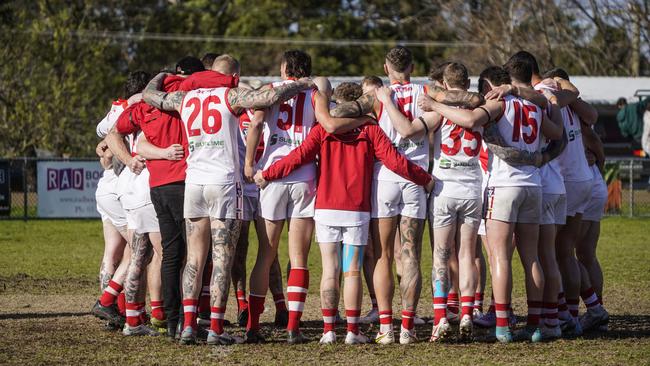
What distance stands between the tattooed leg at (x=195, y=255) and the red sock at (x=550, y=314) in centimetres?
308

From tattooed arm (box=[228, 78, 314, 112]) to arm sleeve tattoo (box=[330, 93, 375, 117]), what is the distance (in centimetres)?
34

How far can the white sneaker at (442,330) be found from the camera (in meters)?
9.04

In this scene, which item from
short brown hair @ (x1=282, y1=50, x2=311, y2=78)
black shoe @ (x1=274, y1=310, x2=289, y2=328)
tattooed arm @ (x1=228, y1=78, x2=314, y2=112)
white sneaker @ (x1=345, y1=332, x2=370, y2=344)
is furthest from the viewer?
black shoe @ (x1=274, y1=310, x2=289, y2=328)

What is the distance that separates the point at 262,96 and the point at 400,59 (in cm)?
125

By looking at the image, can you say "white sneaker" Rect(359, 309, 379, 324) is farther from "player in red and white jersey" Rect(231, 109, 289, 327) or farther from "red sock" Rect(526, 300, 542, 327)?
"red sock" Rect(526, 300, 542, 327)

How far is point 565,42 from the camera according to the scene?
39344 mm

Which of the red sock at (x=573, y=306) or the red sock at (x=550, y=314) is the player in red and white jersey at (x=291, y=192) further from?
the red sock at (x=573, y=306)

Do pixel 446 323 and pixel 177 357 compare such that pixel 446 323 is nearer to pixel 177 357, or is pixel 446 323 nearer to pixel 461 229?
pixel 461 229

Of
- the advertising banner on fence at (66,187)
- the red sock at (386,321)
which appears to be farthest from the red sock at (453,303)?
the advertising banner on fence at (66,187)

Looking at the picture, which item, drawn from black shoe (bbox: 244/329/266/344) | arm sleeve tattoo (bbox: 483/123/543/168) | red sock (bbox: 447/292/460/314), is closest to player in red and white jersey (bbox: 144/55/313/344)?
black shoe (bbox: 244/329/266/344)

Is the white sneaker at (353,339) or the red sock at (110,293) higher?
the red sock at (110,293)

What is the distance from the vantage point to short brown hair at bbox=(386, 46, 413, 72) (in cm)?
910

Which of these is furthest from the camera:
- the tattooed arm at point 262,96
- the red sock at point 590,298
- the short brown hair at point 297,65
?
the red sock at point 590,298

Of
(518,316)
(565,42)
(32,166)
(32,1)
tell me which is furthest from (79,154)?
(518,316)
